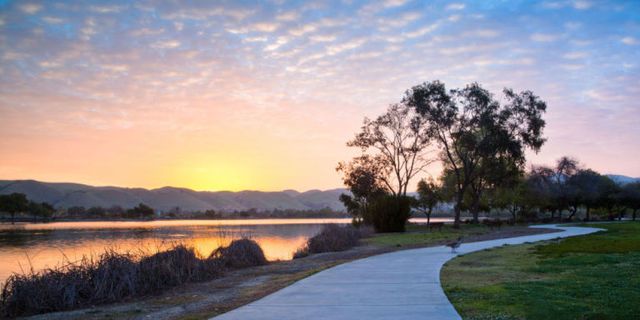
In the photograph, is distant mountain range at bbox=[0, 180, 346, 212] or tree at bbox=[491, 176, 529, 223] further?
distant mountain range at bbox=[0, 180, 346, 212]

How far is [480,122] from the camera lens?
47.3 meters

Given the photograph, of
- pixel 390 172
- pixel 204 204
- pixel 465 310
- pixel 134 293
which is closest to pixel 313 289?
pixel 465 310

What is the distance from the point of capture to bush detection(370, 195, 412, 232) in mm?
39178

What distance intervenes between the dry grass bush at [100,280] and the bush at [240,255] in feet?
6.33

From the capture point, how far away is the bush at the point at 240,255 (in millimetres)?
19031

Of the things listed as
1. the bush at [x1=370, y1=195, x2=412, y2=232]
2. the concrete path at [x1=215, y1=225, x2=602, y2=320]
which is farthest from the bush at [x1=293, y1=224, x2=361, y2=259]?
the bush at [x1=370, y1=195, x2=412, y2=232]

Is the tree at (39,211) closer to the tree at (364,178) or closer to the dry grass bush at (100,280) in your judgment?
the tree at (364,178)

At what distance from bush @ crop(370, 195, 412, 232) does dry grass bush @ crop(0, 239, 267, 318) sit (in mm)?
23747

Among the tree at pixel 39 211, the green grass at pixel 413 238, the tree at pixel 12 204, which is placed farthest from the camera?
the tree at pixel 39 211

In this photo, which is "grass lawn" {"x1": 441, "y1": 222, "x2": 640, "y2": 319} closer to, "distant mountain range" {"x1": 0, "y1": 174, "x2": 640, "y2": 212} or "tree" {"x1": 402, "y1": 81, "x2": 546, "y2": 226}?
"tree" {"x1": 402, "y1": 81, "x2": 546, "y2": 226}

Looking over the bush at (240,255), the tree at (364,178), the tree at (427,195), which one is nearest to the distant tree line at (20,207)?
the tree at (364,178)

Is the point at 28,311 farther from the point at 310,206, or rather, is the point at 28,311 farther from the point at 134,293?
the point at 310,206

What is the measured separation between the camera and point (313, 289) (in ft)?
35.8

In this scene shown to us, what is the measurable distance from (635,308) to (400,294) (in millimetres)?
4024
